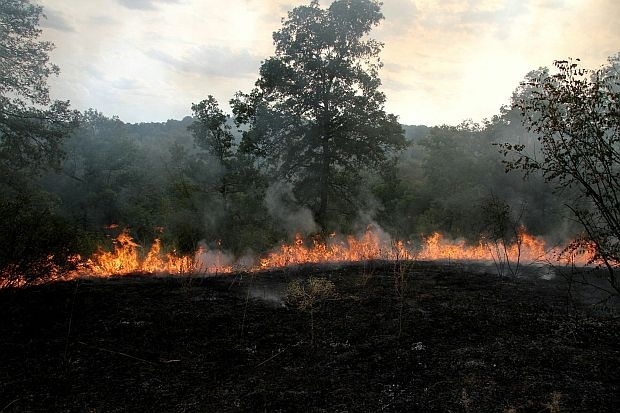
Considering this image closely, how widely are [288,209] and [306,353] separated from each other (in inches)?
578

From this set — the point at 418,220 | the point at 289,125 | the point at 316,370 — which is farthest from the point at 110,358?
the point at 418,220

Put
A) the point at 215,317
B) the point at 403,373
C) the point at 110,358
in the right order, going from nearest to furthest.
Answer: the point at 403,373 → the point at 110,358 → the point at 215,317

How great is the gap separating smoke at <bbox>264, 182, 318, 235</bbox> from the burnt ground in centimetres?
1083

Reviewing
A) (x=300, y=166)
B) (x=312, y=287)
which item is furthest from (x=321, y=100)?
(x=312, y=287)

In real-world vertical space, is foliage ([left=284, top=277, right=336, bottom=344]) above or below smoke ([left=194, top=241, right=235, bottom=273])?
below

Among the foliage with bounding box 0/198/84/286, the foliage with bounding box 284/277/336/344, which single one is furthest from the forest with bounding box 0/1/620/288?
the foliage with bounding box 284/277/336/344

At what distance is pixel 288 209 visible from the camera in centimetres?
2039

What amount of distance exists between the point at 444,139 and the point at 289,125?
774 inches

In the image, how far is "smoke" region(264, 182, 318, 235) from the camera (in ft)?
66.5

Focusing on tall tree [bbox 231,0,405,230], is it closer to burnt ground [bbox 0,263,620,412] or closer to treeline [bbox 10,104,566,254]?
treeline [bbox 10,104,566,254]

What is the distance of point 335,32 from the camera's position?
18578 millimetres

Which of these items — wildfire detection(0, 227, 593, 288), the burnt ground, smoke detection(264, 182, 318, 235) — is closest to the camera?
the burnt ground

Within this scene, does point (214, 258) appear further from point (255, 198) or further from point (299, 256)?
point (255, 198)

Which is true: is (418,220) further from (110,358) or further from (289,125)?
(110,358)
